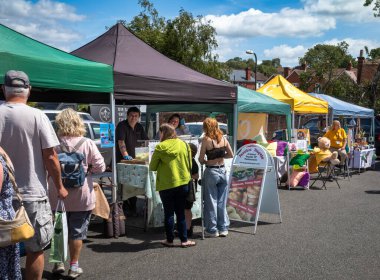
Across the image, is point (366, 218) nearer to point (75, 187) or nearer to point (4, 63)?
point (75, 187)

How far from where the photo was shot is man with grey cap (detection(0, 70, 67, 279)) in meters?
Answer: 3.17

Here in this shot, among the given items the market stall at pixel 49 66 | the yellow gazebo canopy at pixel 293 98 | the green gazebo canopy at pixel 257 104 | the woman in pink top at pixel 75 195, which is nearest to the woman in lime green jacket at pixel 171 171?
the woman in pink top at pixel 75 195

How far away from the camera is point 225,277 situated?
4.38m

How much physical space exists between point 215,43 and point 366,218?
62.6 feet

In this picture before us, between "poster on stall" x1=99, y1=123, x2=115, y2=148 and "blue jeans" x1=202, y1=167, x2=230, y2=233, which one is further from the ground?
"poster on stall" x1=99, y1=123, x2=115, y2=148

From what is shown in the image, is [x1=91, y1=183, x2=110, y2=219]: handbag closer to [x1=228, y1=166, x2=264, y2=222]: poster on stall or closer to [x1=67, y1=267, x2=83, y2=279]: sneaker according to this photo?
[x1=67, y1=267, x2=83, y2=279]: sneaker

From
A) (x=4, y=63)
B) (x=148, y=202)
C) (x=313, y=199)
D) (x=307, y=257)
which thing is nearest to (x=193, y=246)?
(x=148, y=202)

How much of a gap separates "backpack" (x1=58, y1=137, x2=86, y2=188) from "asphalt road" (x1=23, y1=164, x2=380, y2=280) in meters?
1.04

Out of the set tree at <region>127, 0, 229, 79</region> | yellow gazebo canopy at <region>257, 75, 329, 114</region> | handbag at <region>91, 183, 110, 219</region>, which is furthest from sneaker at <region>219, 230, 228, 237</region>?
tree at <region>127, 0, 229, 79</region>

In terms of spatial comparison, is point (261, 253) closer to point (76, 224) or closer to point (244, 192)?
point (244, 192)

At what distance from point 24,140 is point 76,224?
52.2 inches

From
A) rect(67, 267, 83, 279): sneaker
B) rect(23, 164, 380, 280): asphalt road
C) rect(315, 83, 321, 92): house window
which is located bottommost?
rect(23, 164, 380, 280): asphalt road

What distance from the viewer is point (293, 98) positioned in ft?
41.4

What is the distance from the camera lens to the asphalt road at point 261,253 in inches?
177
